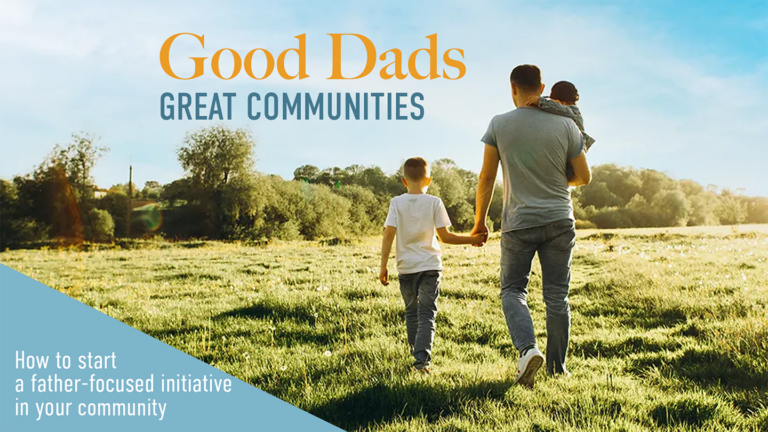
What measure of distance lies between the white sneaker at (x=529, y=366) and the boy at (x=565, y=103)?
1.55 metres

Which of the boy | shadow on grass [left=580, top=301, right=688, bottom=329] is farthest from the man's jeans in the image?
shadow on grass [left=580, top=301, right=688, bottom=329]

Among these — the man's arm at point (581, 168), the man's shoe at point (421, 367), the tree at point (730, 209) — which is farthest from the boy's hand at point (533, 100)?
the tree at point (730, 209)

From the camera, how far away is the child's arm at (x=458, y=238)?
461 centimetres

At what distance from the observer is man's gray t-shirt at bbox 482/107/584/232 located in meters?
4.05

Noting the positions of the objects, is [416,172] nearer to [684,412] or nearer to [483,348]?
[483,348]

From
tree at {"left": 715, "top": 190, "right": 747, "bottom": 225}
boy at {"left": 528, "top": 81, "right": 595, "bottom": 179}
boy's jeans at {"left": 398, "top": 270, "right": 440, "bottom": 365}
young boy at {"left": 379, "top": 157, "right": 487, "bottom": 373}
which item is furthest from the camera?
tree at {"left": 715, "top": 190, "right": 747, "bottom": 225}

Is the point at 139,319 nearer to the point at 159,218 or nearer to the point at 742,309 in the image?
the point at 742,309

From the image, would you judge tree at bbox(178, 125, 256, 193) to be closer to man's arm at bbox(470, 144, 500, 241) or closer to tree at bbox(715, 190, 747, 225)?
man's arm at bbox(470, 144, 500, 241)

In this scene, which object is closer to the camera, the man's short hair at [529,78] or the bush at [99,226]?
the man's short hair at [529,78]

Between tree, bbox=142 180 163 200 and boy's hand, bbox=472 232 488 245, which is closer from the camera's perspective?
boy's hand, bbox=472 232 488 245

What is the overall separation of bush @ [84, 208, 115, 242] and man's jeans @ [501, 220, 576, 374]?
167 ft

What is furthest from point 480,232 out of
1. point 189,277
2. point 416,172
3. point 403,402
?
point 189,277

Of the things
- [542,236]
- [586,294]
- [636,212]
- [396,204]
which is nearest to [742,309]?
[586,294]

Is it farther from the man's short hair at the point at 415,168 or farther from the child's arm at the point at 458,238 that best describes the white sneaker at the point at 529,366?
the man's short hair at the point at 415,168
